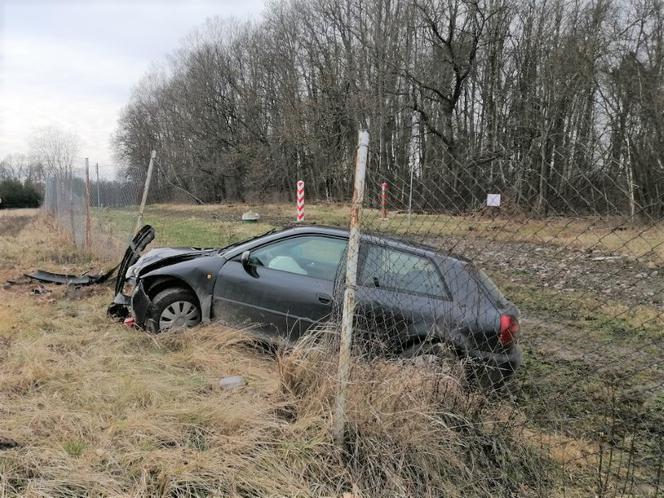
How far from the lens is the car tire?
4.95 m

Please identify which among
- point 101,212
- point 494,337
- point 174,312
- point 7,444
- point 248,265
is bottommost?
point 7,444

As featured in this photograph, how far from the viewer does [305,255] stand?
473 centimetres

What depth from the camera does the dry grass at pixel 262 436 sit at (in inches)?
97.8

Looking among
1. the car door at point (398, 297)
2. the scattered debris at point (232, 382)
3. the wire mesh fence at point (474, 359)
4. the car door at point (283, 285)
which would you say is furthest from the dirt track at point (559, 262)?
the scattered debris at point (232, 382)

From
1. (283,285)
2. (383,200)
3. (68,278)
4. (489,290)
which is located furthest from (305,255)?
(68,278)

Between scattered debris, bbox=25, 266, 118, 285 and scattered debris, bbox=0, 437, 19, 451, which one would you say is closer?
scattered debris, bbox=0, 437, 19, 451

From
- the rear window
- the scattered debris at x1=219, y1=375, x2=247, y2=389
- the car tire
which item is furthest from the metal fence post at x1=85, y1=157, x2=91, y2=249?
the rear window

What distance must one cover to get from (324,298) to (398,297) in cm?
77

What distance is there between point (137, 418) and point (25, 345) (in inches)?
84.4

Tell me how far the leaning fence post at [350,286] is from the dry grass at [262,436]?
123mm

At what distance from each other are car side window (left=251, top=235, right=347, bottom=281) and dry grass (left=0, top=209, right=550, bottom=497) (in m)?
1.15

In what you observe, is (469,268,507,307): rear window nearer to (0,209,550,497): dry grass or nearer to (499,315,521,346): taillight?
(499,315,521,346): taillight

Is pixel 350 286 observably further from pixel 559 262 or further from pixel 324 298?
pixel 559 262

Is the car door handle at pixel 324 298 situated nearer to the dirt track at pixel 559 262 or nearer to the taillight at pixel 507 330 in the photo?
the dirt track at pixel 559 262
